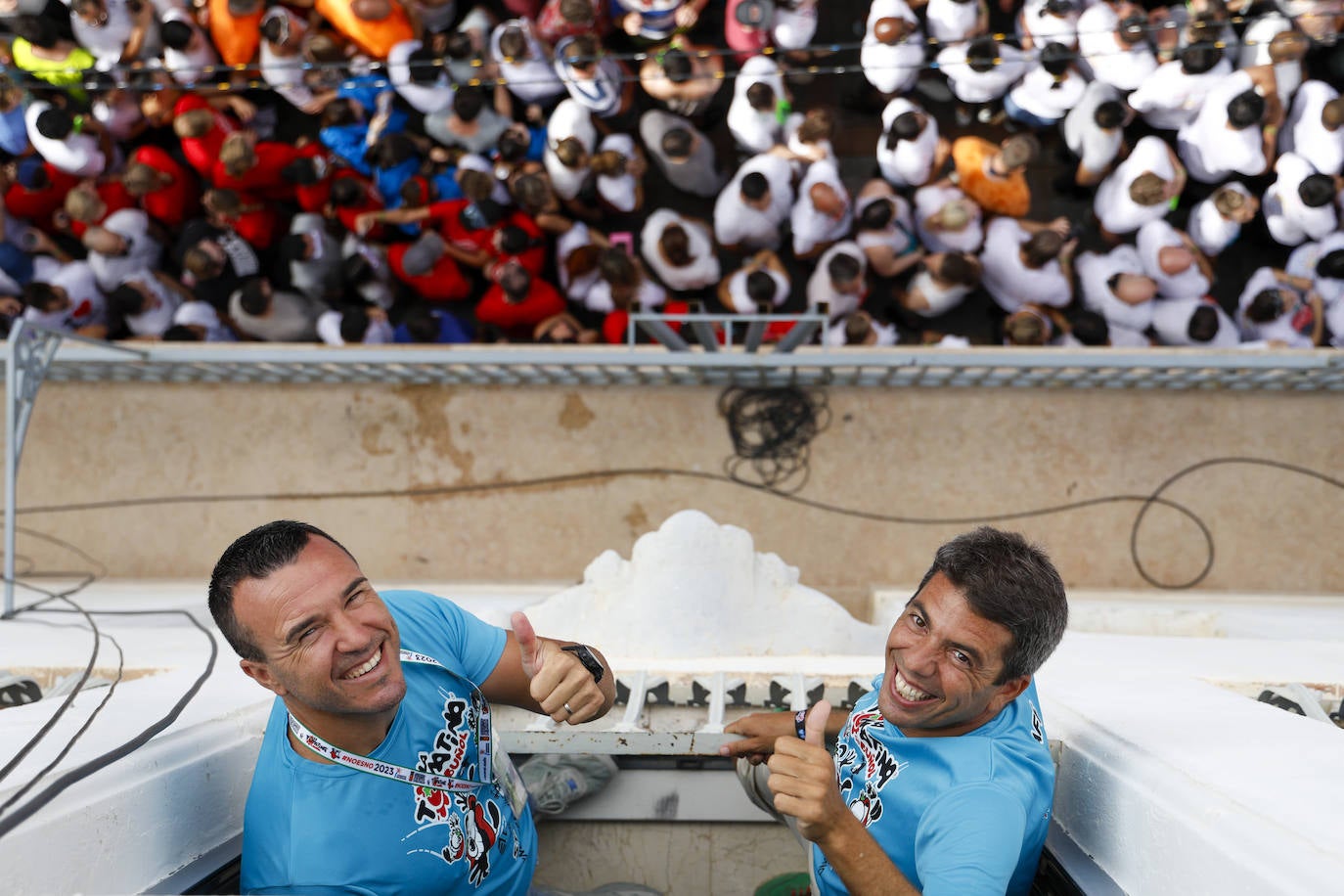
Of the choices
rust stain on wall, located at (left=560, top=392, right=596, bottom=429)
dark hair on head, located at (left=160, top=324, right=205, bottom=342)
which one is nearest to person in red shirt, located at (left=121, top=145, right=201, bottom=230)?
dark hair on head, located at (left=160, top=324, right=205, bottom=342)

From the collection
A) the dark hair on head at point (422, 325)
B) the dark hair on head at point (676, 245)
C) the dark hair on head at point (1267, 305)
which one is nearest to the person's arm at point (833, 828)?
the dark hair on head at point (676, 245)

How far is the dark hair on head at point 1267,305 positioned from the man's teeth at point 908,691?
11.3 feet

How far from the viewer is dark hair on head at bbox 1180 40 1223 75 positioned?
3.87 m

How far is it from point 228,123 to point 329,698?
4130 millimetres

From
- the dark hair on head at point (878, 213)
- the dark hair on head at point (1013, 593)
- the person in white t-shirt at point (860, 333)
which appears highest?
the dark hair on head at point (878, 213)

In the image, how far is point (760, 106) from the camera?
4.17m

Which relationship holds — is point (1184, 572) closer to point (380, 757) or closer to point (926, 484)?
point (926, 484)

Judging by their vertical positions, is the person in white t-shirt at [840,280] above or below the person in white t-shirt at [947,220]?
below

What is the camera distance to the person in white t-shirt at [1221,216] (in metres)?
3.95

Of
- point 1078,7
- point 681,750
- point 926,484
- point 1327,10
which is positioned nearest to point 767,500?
point 926,484

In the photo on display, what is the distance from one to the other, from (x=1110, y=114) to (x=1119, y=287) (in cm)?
78

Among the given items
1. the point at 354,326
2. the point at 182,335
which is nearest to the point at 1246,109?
the point at 354,326

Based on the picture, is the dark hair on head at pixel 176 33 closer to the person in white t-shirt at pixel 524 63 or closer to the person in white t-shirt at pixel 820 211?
the person in white t-shirt at pixel 524 63

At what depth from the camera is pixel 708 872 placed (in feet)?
8.86
